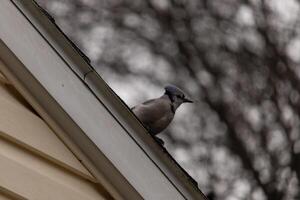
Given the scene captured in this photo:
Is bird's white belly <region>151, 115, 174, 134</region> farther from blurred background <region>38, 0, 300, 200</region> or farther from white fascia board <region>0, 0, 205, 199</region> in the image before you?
blurred background <region>38, 0, 300, 200</region>

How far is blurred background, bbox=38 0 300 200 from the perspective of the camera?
16.1 metres

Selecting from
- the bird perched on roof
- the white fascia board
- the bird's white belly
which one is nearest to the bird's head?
the bird perched on roof

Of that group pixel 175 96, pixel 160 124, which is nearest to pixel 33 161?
pixel 160 124

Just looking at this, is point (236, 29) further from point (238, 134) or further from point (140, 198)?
point (140, 198)

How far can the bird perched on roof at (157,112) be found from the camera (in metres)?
5.62

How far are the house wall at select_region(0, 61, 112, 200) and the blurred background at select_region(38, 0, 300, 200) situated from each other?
39.7 feet

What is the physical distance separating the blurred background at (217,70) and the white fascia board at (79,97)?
1202 cm

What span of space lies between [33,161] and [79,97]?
307 mm

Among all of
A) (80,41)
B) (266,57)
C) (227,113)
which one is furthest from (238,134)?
(80,41)

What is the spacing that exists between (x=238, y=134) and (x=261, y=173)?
2.65ft

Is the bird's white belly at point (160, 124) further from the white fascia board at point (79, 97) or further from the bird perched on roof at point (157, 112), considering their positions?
the white fascia board at point (79, 97)

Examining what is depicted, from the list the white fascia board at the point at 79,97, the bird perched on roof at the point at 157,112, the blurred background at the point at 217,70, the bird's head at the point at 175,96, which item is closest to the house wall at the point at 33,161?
the white fascia board at the point at 79,97

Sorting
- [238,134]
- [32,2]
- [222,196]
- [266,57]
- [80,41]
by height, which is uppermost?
[80,41]

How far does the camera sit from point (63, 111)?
3529mm
